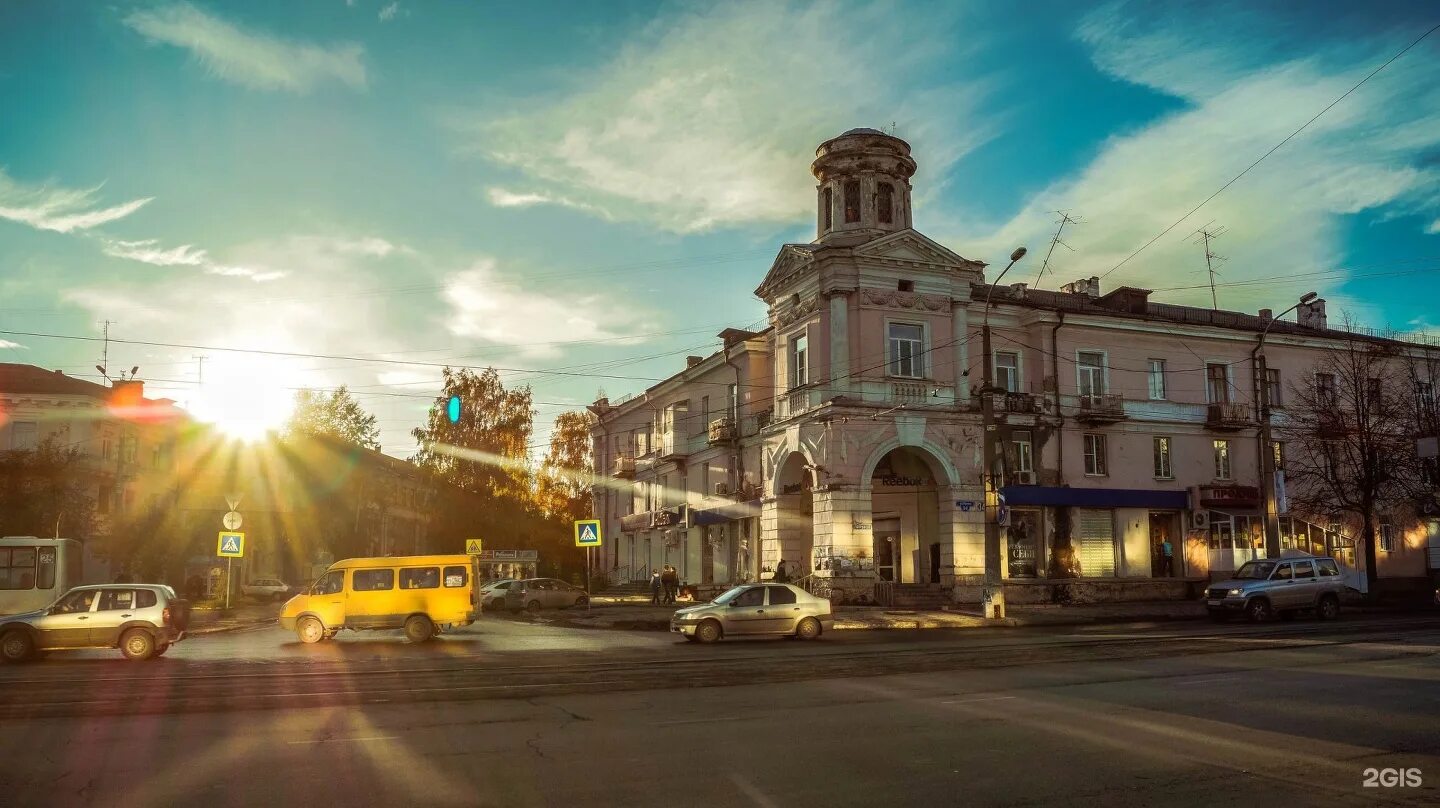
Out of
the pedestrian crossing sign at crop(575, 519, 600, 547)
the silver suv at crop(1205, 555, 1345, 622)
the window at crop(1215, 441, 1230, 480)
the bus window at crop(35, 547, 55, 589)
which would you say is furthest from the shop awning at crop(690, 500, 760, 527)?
the bus window at crop(35, 547, 55, 589)

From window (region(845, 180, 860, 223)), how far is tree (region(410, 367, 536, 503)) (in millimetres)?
24029

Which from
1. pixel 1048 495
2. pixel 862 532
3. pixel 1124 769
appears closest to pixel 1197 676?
pixel 1124 769

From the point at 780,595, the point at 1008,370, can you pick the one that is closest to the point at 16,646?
the point at 780,595

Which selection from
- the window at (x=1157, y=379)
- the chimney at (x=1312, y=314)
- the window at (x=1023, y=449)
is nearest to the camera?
the window at (x=1023, y=449)

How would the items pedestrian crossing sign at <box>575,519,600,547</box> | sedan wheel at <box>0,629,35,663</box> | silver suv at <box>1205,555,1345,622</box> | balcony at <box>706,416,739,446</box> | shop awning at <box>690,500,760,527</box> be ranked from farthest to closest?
balcony at <box>706,416,739,446</box>
shop awning at <box>690,500,760,527</box>
pedestrian crossing sign at <box>575,519,600,547</box>
silver suv at <box>1205,555,1345,622</box>
sedan wheel at <box>0,629,35,663</box>

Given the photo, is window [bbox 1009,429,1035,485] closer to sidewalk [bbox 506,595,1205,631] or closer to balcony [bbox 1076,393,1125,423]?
balcony [bbox 1076,393,1125,423]

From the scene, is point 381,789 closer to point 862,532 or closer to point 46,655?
point 46,655

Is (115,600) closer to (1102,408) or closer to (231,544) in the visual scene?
(231,544)

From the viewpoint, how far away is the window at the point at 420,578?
23.2 metres

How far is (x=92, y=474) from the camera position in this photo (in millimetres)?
49188

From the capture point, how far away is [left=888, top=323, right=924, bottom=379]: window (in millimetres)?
34688

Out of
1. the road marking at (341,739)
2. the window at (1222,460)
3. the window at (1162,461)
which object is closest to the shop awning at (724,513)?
the window at (1162,461)

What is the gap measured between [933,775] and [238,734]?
22.3 feet

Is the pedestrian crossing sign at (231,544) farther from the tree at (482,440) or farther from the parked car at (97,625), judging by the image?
the tree at (482,440)
